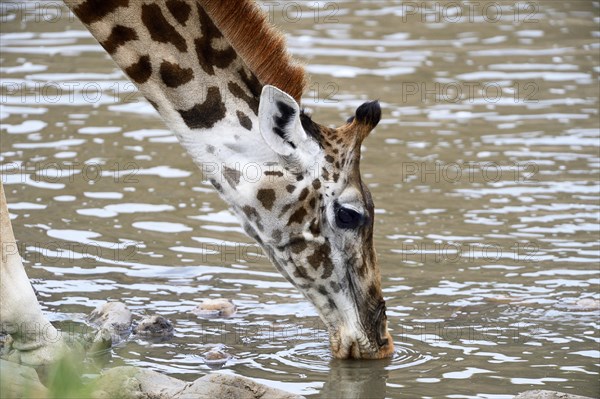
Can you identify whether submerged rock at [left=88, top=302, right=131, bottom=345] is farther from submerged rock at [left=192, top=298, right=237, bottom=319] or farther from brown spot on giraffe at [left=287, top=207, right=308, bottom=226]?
brown spot on giraffe at [left=287, top=207, right=308, bottom=226]

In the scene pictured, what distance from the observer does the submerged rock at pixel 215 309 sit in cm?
738

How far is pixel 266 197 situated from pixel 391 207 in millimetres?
3583

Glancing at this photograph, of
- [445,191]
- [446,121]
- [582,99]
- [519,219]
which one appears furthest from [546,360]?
[582,99]

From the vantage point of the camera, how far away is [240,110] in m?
6.09

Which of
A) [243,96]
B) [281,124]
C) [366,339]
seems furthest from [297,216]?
[366,339]

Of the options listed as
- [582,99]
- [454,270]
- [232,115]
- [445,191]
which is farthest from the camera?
[582,99]

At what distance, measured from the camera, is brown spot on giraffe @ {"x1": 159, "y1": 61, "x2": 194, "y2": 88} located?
6.10 metres

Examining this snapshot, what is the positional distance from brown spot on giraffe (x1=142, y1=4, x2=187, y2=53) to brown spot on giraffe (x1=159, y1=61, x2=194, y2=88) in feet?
0.31

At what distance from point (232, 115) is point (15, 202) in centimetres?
375

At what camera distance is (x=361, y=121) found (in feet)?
20.5

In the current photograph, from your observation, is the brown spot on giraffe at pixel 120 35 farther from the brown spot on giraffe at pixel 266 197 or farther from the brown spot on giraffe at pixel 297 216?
the brown spot on giraffe at pixel 297 216

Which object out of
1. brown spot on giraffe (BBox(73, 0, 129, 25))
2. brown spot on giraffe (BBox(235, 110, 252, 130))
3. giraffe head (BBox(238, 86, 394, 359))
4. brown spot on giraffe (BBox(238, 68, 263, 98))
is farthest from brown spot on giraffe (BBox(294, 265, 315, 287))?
brown spot on giraffe (BBox(73, 0, 129, 25))

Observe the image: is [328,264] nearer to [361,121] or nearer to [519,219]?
[361,121]

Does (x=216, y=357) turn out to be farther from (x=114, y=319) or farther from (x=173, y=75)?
(x=173, y=75)
